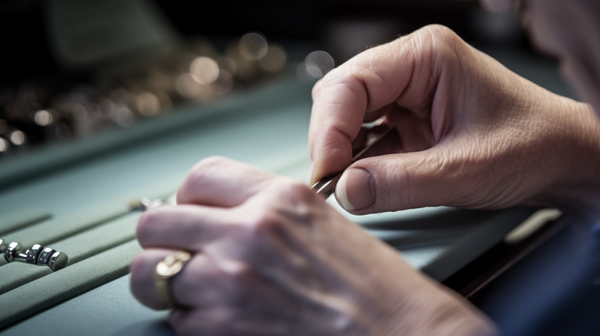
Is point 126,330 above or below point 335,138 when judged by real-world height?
below

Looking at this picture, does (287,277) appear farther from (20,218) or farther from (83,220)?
(20,218)

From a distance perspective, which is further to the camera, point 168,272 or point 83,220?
point 83,220

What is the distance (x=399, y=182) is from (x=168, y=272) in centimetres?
30

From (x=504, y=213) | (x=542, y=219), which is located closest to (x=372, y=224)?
(x=504, y=213)

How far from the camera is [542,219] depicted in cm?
80

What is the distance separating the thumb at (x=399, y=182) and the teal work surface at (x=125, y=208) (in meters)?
0.06

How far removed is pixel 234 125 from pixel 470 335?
91cm

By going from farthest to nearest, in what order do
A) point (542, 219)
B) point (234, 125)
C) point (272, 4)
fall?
point (272, 4) < point (234, 125) < point (542, 219)

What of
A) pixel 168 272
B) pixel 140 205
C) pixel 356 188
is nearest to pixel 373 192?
pixel 356 188

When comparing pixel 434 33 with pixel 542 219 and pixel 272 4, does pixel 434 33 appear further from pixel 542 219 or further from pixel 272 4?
pixel 272 4

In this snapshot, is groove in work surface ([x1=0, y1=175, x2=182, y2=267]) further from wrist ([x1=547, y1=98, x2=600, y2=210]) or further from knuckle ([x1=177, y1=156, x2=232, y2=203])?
wrist ([x1=547, y1=98, x2=600, y2=210])

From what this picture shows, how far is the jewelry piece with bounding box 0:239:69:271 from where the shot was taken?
628 millimetres

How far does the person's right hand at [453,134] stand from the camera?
0.62 metres

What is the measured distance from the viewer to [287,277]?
45cm
